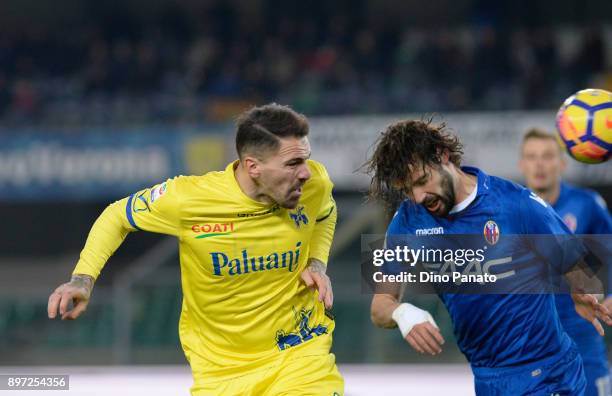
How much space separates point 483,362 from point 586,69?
12.1 meters

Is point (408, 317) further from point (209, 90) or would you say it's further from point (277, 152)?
point (209, 90)

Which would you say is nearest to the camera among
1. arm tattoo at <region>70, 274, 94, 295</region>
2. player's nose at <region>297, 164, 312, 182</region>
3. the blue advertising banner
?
arm tattoo at <region>70, 274, 94, 295</region>

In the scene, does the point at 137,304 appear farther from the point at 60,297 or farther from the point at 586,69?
the point at 586,69

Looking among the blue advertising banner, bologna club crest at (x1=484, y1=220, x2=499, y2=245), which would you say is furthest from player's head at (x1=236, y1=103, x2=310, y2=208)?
the blue advertising banner

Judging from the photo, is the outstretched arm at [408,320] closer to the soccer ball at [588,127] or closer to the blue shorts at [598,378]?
the soccer ball at [588,127]

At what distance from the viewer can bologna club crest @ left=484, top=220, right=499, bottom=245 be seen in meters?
4.09

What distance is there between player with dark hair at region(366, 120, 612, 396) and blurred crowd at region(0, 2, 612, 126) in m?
10.2

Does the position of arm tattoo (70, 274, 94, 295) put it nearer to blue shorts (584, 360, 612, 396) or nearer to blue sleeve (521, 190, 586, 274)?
blue sleeve (521, 190, 586, 274)

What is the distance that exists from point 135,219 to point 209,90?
11886 millimetres

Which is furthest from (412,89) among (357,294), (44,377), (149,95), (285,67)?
(44,377)

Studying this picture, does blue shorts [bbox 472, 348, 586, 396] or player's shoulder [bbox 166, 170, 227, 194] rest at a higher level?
player's shoulder [bbox 166, 170, 227, 194]

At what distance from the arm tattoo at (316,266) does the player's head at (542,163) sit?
201 cm

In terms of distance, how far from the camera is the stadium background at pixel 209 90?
13.7 meters

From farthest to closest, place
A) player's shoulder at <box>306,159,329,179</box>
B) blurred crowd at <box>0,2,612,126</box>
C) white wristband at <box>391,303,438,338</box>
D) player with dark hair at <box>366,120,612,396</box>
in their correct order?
blurred crowd at <box>0,2,612,126</box>
player's shoulder at <box>306,159,329,179</box>
player with dark hair at <box>366,120,612,396</box>
white wristband at <box>391,303,438,338</box>
